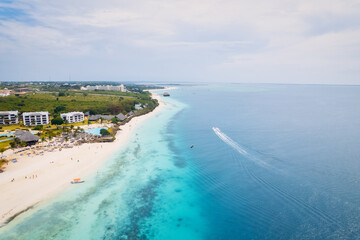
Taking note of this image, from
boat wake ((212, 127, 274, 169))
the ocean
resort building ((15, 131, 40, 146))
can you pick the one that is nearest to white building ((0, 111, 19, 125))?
resort building ((15, 131, 40, 146))

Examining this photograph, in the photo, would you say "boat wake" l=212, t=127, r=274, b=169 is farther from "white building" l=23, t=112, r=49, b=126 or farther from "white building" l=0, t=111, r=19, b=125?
"white building" l=0, t=111, r=19, b=125

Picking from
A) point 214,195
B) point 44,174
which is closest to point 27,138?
point 44,174

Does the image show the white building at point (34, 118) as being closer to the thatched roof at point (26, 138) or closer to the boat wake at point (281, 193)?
the thatched roof at point (26, 138)

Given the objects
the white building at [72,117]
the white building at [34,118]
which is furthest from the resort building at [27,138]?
the white building at [72,117]

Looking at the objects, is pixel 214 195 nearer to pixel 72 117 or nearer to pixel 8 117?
pixel 72 117

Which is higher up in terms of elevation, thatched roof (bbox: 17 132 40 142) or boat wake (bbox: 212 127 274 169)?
thatched roof (bbox: 17 132 40 142)

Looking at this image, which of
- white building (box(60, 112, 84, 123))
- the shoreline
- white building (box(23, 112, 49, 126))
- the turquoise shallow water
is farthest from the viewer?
white building (box(60, 112, 84, 123))

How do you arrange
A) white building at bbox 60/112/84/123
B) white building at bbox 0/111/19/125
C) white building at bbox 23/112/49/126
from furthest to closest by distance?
1. white building at bbox 60/112/84/123
2. white building at bbox 0/111/19/125
3. white building at bbox 23/112/49/126
